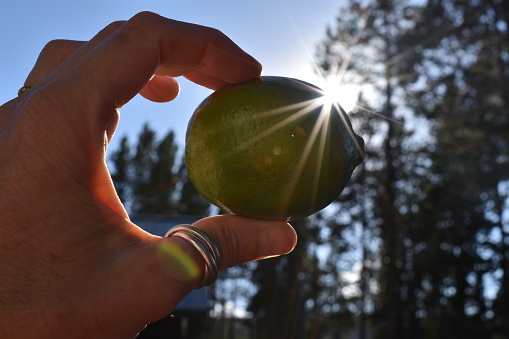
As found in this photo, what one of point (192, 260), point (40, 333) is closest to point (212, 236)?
point (192, 260)

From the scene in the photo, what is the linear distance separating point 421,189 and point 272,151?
26.4 m

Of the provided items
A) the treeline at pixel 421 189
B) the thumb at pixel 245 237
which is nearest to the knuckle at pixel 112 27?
the thumb at pixel 245 237

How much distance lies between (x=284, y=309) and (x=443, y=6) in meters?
20.2

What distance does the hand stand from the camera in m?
1.53

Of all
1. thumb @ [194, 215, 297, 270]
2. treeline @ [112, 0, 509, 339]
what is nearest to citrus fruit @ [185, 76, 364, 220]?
thumb @ [194, 215, 297, 270]

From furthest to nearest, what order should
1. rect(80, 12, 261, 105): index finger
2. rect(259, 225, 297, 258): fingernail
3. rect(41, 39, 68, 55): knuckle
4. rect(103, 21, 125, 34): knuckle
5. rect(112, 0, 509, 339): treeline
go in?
rect(112, 0, 509, 339): treeline < rect(41, 39, 68, 55): knuckle < rect(103, 21, 125, 34): knuckle < rect(259, 225, 297, 258): fingernail < rect(80, 12, 261, 105): index finger

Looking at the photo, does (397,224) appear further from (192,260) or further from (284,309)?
(192,260)

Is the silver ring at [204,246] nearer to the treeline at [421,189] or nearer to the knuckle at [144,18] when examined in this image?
the knuckle at [144,18]

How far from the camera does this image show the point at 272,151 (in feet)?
6.54

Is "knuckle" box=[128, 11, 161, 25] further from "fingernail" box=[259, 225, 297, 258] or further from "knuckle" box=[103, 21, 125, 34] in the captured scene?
"fingernail" box=[259, 225, 297, 258]

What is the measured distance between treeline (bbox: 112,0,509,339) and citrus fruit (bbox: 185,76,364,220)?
52.8 feet

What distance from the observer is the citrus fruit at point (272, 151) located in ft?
6.57

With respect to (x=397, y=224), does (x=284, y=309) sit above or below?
below

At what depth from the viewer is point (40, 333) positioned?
1.49m
